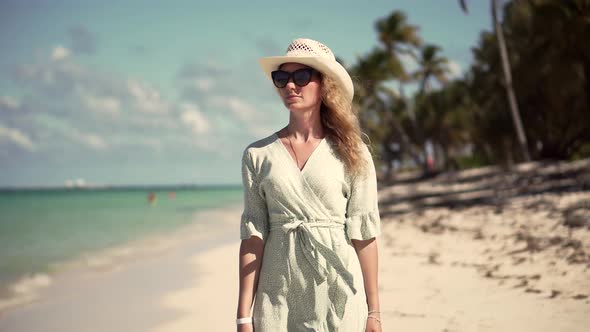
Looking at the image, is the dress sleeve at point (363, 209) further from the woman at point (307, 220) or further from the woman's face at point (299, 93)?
the woman's face at point (299, 93)

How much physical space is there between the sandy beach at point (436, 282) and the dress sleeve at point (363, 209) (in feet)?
9.44

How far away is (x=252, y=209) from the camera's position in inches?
78.7

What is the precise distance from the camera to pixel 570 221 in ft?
26.3

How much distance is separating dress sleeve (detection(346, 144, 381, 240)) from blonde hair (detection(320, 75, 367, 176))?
6cm

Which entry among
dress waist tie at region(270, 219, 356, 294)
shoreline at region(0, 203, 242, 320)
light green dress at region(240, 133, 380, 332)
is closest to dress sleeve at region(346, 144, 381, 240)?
light green dress at region(240, 133, 380, 332)

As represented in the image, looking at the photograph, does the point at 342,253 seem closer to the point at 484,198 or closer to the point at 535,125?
the point at 484,198

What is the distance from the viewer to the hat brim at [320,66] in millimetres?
2004

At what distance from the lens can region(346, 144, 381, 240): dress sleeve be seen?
1.98 metres

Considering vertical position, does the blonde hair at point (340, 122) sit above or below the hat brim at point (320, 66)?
below

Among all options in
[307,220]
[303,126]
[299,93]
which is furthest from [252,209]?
[299,93]

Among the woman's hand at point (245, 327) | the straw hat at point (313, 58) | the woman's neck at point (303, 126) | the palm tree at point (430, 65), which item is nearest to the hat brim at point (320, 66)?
the straw hat at point (313, 58)

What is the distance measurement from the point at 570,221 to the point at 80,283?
28.1 feet

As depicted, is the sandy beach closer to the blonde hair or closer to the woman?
the woman

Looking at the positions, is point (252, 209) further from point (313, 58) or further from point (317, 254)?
point (313, 58)
